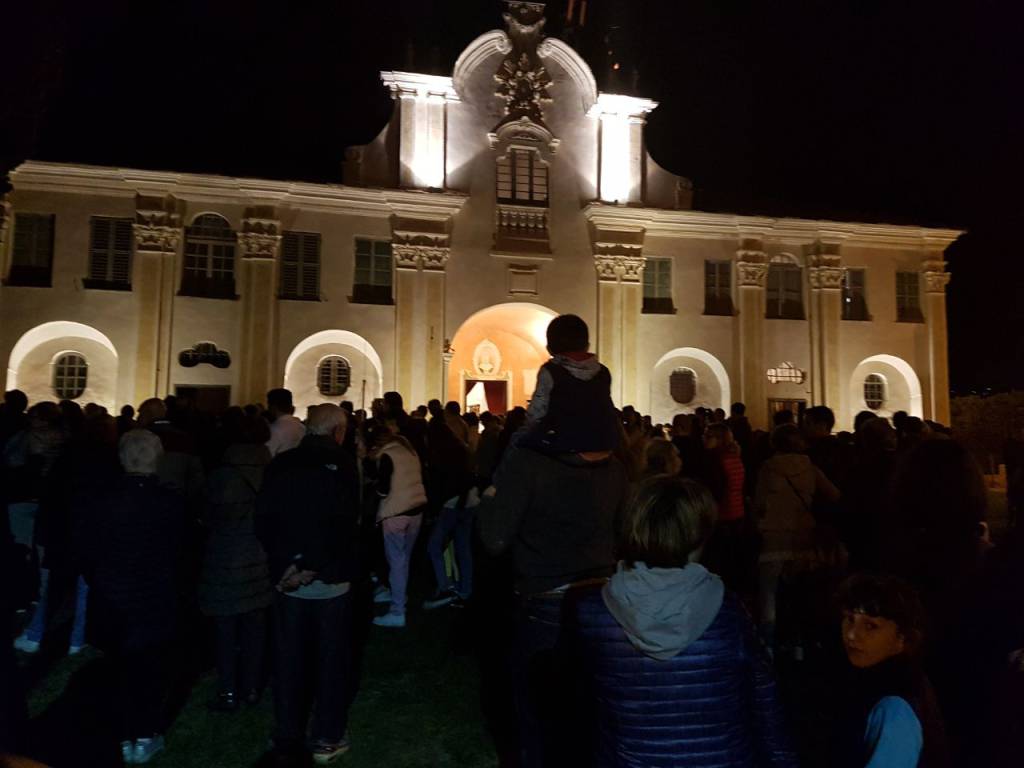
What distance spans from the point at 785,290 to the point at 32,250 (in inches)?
863

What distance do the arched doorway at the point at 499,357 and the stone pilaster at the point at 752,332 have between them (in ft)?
20.2

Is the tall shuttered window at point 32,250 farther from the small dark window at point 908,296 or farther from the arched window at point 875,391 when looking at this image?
the small dark window at point 908,296

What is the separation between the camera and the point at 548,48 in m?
22.9

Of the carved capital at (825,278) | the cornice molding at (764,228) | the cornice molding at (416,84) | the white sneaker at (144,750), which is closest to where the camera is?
the white sneaker at (144,750)

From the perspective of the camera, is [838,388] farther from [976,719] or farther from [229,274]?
[976,719]

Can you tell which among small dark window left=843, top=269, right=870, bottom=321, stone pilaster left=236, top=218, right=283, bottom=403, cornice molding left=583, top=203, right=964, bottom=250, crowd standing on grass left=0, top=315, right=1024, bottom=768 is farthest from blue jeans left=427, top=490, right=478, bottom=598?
small dark window left=843, top=269, right=870, bottom=321

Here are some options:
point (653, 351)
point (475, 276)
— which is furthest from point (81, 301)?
point (653, 351)

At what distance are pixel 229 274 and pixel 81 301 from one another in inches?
145

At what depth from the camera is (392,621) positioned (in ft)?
26.0

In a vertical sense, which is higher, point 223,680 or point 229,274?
point 229,274

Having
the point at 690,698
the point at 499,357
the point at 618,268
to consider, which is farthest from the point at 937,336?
the point at 690,698

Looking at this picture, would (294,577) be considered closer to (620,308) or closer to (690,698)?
(690,698)

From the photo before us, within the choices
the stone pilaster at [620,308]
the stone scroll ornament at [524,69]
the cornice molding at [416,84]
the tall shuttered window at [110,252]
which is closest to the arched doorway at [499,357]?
the stone pilaster at [620,308]

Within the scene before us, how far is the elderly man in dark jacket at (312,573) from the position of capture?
4.81 m
